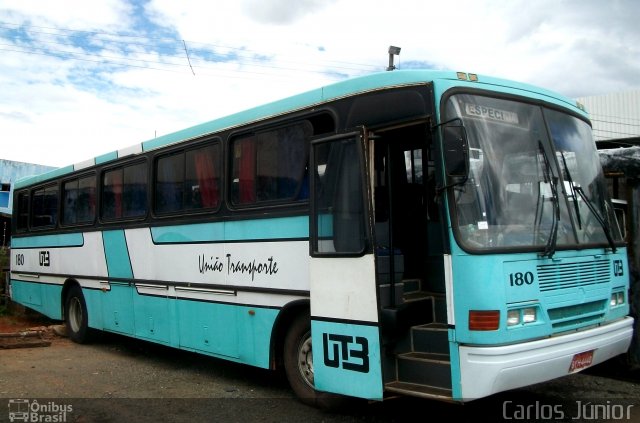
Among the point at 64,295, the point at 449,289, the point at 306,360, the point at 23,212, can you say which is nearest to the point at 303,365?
the point at 306,360

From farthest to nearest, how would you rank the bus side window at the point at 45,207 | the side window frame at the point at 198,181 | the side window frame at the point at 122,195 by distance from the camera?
the bus side window at the point at 45,207, the side window frame at the point at 122,195, the side window frame at the point at 198,181

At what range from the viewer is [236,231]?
6.53 meters

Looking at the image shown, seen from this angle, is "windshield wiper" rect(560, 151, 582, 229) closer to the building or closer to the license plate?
the license plate

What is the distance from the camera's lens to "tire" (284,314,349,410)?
18.5 ft

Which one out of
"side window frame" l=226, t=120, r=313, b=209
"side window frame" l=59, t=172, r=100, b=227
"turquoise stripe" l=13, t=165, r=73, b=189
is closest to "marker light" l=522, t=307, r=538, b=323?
"side window frame" l=226, t=120, r=313, b=209

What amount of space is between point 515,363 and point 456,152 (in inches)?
64.2

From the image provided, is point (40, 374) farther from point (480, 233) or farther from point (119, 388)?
point (480, 233)

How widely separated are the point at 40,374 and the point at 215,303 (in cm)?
289

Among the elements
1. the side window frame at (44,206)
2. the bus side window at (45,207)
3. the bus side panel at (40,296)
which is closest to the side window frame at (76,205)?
the side window frame at (44,206)

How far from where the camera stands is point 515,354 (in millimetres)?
4316

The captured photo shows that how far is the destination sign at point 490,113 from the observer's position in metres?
4.74

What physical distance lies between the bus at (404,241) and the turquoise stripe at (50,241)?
→ 3.50 metres

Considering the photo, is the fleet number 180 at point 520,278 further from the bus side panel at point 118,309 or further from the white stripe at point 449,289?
the bus side panel at point 118,309

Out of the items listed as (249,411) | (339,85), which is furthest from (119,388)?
(339,85)
